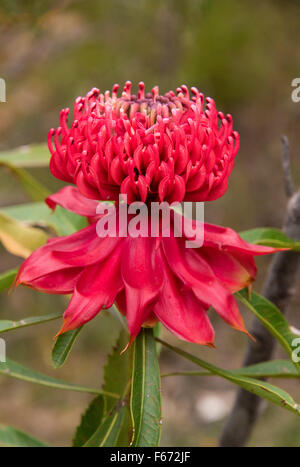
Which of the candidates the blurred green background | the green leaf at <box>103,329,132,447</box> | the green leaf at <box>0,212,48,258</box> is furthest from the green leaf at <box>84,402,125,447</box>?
the blurred green background

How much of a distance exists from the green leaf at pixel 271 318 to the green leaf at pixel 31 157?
0.68 metres

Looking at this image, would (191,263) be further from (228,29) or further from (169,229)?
(228,29)

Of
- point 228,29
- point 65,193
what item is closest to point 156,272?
point 65,193

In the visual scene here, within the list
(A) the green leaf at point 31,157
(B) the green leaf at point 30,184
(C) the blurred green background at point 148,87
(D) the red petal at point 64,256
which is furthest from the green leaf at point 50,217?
(C) the blurred green background at point 148,87

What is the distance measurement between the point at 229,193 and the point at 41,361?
1394mm

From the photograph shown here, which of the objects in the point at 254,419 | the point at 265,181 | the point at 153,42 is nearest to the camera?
the point at 254,419

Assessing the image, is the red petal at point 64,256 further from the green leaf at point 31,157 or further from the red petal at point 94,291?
the green leaf at point 31,157

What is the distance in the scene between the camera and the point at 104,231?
771 millimetres

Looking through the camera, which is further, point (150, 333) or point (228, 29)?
point (228, 29)

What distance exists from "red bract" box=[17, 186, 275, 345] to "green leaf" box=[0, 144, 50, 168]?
0.59 meters

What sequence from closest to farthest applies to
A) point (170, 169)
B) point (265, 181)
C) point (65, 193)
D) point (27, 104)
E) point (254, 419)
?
point (170, 169), point (65, 193), point (254, 419), point (27, 104), point (265, 181)

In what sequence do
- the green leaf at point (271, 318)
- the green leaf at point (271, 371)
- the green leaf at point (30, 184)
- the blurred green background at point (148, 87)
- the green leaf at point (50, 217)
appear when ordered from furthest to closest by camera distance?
the blurred green background at point (148, 87), the green leaf at point (30, 184), the green leaf at point (50, 217), the green leaf at point (271, 371), the green leaf at point (271, 318)

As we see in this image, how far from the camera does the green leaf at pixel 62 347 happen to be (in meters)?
0.73

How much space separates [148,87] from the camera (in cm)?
249
